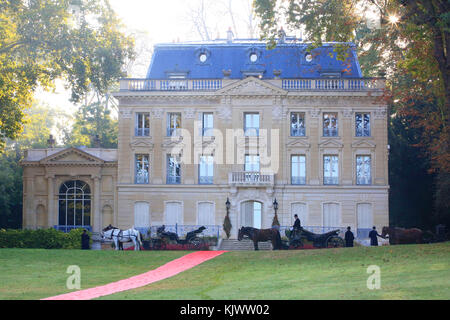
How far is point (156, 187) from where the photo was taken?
42.9m

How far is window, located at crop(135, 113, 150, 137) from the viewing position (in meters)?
43.7

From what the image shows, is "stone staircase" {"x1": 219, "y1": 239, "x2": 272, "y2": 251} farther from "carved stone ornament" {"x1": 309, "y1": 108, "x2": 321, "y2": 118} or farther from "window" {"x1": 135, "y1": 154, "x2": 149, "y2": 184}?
"carved stone ornament" {"x1": 309, "y1": 108, "x2": 321, "y2": 118}

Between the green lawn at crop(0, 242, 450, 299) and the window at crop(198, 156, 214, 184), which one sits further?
the window at crop(198, 156, 214, 184)

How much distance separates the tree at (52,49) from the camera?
119ft

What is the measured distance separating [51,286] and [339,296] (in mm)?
9676

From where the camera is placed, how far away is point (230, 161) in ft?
140

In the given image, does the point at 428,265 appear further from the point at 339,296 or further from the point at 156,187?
the point at 156,187

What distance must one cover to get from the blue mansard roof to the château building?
212 centimetres

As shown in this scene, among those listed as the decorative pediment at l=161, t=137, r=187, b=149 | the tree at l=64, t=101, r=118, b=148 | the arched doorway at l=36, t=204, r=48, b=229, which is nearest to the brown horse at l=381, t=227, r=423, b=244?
the decorative pediment at l=161, t=137, r=187, b=149

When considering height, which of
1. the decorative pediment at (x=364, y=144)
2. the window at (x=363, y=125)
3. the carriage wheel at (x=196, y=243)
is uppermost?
the window at (x=363, y=125)

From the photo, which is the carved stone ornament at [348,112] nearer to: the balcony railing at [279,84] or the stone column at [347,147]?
the stone column at [347,147]

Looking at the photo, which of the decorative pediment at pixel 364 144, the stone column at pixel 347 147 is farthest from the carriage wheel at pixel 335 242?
the decorative pediment at pixel 364 144

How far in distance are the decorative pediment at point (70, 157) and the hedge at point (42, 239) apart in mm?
7869
